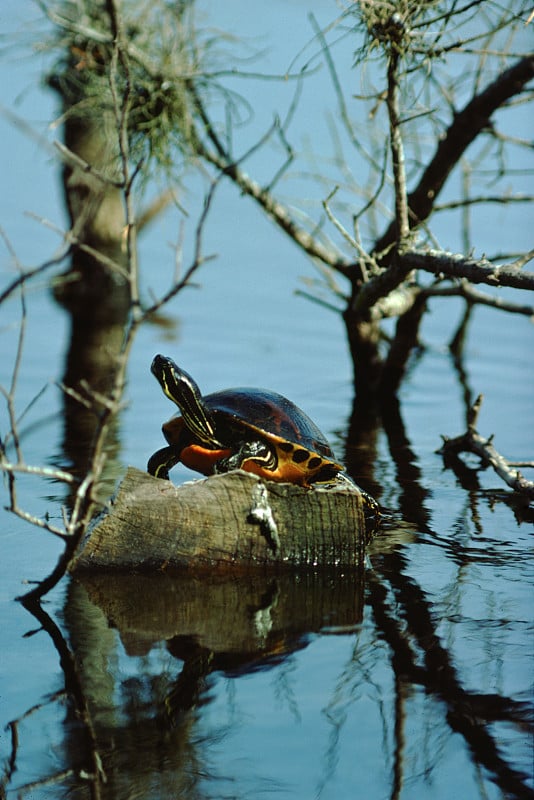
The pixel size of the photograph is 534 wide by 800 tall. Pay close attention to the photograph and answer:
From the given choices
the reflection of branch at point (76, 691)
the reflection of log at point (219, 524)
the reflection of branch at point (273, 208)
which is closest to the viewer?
the reflection of branch at point (76, 691)

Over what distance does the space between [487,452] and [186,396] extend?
1.75 metres

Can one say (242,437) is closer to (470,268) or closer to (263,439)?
(263,439)

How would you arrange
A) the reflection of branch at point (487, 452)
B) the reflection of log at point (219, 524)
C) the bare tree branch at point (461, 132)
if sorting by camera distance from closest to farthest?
the reflection of log at point (219, 524), the reflection of branch at point (487, 452), the bare tree branch at point (461, 132)

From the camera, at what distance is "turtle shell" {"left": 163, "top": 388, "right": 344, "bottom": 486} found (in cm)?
423

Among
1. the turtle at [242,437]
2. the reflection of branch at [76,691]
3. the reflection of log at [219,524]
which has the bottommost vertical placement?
the reflection of branch at [76,691]

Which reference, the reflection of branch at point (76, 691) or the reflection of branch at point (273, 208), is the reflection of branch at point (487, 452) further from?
the reflection of branch at point (76, 691)

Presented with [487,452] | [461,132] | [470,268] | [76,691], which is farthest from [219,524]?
[461,132]

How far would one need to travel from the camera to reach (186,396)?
4.20m

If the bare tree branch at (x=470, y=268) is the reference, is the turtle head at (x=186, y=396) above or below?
below

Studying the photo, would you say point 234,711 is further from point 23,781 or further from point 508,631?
point 508,631

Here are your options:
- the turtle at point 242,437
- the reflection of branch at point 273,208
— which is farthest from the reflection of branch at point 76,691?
the reflection of branch at point 273,208

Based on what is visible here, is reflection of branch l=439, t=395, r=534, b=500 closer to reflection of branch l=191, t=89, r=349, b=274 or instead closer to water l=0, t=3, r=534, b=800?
water l=0, t=3, r=534, b=800

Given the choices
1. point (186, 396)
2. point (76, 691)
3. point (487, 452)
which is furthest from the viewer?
point (487, 452)

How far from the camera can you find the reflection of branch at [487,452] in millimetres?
4762
